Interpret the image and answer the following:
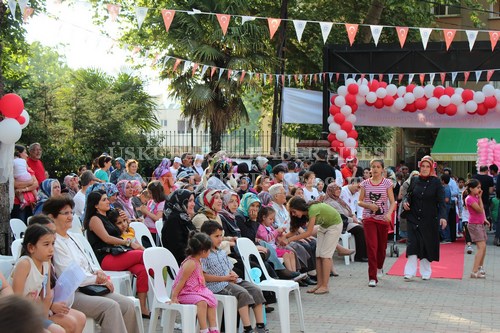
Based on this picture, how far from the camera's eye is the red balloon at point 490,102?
19656mm

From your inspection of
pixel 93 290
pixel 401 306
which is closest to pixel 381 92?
pixel 401 306

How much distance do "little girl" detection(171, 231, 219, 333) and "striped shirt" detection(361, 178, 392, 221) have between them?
14.4 ft

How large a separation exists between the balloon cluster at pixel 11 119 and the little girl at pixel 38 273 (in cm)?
335

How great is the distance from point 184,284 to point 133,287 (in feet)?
5.30

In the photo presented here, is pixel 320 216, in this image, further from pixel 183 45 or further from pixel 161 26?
pixel 161 26

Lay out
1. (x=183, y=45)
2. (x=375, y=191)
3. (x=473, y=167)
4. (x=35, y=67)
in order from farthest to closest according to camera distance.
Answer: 1. (x=35, y=67)
2. (x=473, y=167)
3. (x=183, y=45)
4. (x=375, y=191)

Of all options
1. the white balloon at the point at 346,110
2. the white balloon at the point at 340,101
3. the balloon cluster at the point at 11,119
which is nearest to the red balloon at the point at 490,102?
the white balloon at the point at 346,110

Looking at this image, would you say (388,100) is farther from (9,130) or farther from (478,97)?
(9,130)

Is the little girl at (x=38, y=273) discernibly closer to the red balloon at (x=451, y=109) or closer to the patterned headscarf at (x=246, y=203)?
the patterned headscarf at (x=246, y=203)

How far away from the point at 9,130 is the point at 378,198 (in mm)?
5119

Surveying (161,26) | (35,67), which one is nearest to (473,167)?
(161,26)

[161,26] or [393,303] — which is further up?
[161,26]

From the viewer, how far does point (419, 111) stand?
821 inches

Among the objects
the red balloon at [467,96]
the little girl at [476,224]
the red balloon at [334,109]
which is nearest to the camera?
the little girl at [476,224]
